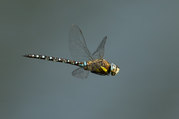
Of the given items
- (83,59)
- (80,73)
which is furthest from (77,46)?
(80,73)

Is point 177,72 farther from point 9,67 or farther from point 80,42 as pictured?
point 9,67

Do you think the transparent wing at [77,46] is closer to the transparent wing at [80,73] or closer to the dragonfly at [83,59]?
the dragonfly at [83,59]

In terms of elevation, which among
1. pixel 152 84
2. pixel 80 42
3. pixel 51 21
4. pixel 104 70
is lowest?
pixel 152 84

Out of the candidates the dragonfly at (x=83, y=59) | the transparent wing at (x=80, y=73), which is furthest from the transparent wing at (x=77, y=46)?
the transparent wing at (x=80, y=73)

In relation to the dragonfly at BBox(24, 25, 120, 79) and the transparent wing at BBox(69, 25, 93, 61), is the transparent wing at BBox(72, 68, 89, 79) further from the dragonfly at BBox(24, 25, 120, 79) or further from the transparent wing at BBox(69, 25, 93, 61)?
the transparent wing at BBox(69, 25, 93, 61)

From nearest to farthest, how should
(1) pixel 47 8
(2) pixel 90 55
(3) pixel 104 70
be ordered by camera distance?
(3) pixel 104 70
(2) pixel 90 55
(1) pixel 47 8

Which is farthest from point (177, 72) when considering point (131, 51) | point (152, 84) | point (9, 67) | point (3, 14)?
point (3, 14)

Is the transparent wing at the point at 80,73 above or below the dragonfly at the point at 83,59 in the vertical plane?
below
